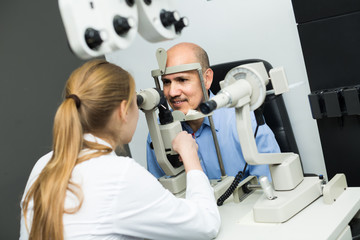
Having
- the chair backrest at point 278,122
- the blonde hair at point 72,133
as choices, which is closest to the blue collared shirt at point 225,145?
the chair backrest at point 278,122

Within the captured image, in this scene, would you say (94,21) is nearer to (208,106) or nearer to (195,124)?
(208,106)

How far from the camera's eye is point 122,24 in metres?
0.96

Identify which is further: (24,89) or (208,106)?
(24,89)

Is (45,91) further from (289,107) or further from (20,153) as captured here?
(289,107)

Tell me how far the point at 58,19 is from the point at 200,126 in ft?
3.98

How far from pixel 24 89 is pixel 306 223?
1780 millimetres

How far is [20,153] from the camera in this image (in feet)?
7.80

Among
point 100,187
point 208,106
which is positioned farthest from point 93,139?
point 208,106

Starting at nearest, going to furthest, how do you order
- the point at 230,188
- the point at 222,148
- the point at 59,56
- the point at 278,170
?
1. the point at 278,170
2. the point at 230,188
3. the point at 222,148
4. the point at 59,56

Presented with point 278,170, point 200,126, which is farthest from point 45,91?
point 278,170

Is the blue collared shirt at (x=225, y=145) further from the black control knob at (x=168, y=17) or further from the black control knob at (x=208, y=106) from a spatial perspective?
the black control knob at (x=168, y=17)

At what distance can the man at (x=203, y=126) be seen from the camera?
190cm

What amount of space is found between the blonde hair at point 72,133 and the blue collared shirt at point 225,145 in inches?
30.3

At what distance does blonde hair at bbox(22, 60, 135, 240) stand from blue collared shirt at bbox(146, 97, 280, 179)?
0.77 meters
